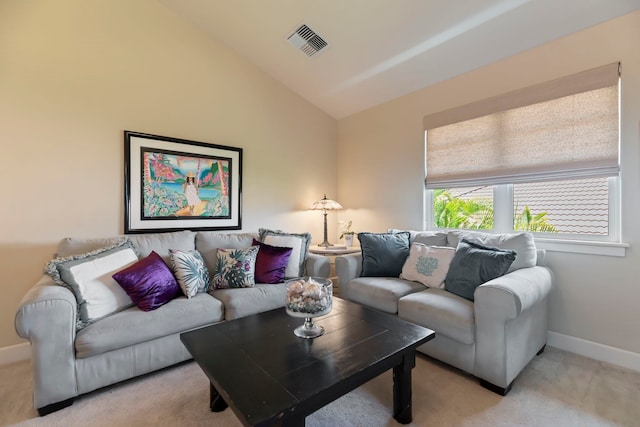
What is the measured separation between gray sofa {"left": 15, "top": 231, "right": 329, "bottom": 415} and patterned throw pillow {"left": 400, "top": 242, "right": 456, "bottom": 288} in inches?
48.1

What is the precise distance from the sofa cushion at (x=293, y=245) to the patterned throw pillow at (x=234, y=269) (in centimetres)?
35

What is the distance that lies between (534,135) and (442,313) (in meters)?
1.74

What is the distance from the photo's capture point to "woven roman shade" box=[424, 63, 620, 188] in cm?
212

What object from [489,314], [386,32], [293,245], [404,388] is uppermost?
[386,32]

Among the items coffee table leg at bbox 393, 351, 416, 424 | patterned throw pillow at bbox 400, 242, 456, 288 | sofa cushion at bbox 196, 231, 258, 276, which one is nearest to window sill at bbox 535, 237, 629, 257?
patterned throw pillow at bbox 400, 242, 456, 288

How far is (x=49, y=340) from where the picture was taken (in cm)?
158

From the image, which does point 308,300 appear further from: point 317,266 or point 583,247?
point 583,247

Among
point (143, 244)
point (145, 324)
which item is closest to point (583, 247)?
point (145, 324)

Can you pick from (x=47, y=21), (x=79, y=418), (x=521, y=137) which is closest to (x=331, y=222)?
(x=521, y=137)

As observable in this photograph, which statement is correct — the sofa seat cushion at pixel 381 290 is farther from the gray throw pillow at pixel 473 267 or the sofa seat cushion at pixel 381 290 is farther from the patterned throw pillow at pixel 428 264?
the gray throw pillow at pixel 473 267

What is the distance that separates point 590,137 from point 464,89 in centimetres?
113

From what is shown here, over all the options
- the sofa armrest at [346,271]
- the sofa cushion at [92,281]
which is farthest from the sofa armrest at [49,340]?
the sofa armrest at [346,271]

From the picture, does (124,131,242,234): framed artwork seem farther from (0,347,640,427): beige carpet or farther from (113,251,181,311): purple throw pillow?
(0,347,640,427): beige carpet

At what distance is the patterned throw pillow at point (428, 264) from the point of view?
2391 millimetres
